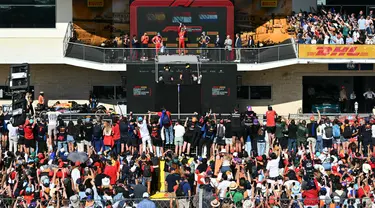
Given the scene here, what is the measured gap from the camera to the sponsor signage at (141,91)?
34.5 metres

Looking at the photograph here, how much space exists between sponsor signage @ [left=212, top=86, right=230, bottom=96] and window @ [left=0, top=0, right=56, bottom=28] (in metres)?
8.36

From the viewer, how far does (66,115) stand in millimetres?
30234

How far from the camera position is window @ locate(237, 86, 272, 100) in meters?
37.3

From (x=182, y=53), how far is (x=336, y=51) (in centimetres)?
660

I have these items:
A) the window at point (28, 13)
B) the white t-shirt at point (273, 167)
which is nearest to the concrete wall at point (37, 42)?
the window at point (28, 13)

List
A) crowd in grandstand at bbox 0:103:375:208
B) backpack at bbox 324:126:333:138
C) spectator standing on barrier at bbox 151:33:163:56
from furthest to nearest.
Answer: spectator standing on barrier at bbox 151:33:163:56 → backpack at bbox 324:126:333:138 → crowd in grandstand at bbox 0:103:375:208

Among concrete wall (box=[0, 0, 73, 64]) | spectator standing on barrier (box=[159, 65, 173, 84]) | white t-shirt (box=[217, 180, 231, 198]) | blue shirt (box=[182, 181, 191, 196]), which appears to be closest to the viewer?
blue shirt (box=[182, 181, 191, 196])

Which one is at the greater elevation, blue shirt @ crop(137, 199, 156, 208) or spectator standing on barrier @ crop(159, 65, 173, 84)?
spectator standing on barrier @ crop(159, 65, 173, 84)

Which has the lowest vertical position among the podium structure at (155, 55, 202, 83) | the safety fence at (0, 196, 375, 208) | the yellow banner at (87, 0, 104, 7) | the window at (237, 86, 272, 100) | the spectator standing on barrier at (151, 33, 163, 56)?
the safety fence at (0, 196, 375, 208)

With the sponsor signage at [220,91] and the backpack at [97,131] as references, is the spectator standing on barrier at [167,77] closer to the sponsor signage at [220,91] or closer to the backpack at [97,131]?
the sponsor signage at [220,91]

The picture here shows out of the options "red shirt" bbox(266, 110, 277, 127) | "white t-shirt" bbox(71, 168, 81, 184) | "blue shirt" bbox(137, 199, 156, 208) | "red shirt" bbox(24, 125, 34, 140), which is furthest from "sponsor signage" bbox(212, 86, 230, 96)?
"blue shirt" bbox(137, 199, 156, 208)

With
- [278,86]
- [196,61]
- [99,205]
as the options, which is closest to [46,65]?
[196,61]

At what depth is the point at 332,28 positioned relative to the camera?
35.6 meters

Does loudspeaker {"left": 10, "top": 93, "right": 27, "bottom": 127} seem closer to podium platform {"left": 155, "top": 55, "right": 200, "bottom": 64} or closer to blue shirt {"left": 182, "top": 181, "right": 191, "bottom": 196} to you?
blue shirt {"left": 182, "top": 181, "right": 191, "bottom": 196}
